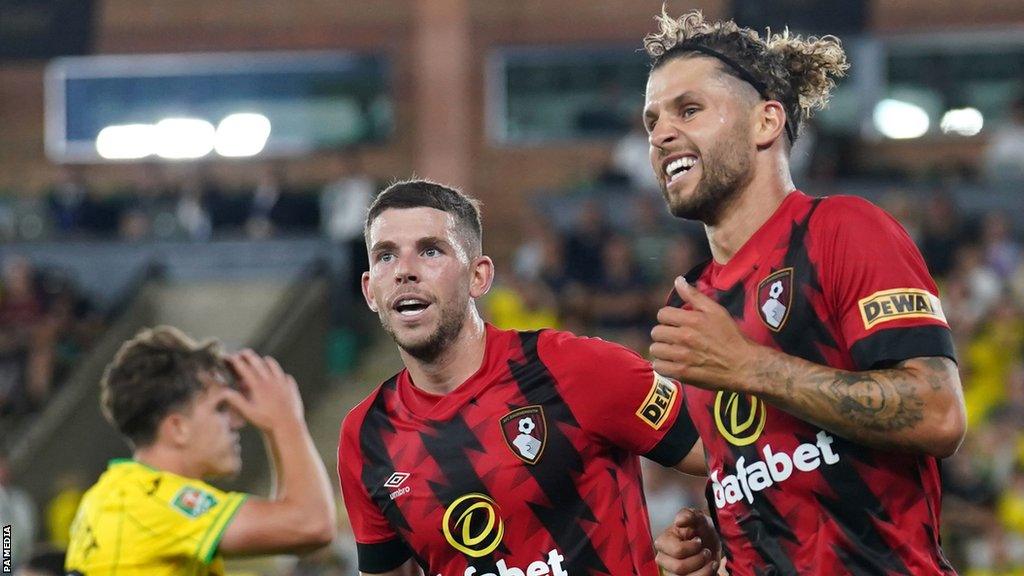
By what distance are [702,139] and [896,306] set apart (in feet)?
1.99

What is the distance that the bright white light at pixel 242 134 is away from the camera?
1844cm

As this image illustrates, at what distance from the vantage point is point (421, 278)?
3766 millimetres

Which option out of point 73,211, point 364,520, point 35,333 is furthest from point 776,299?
point 73,211

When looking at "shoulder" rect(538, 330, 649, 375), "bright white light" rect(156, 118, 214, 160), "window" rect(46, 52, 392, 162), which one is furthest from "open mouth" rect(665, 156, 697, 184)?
"bright white light" rect(156, 118, 214, 160)

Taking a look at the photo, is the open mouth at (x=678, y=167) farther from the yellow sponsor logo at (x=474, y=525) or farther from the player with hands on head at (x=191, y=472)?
the player with hands on head at (x=191, y=472)

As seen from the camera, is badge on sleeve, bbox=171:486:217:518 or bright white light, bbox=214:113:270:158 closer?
badge on sleeve, bbox=171:486:217:518

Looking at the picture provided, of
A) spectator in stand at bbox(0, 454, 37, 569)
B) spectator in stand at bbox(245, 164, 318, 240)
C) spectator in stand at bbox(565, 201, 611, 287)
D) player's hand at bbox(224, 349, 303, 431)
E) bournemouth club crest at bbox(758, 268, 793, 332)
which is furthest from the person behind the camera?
spectator in stand at bbox(245, 164, 318, 240)

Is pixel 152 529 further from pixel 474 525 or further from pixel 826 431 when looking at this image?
pixel 826 431

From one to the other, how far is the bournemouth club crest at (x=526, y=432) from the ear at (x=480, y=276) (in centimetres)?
36

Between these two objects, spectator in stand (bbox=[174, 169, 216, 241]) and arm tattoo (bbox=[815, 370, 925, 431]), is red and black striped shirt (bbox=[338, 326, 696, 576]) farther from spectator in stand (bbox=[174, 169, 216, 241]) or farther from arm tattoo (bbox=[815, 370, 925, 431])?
spectator in stand (bbox=[174, 169, 216, 241])

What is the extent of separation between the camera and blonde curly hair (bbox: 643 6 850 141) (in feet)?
11.1

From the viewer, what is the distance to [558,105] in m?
17.7

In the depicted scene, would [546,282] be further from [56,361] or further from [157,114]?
[157,114]

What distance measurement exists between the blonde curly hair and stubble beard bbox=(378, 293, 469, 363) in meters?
0.81
